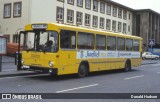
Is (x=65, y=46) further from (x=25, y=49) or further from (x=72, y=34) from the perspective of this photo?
(x=25, y=49)

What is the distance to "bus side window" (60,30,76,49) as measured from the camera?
15.5 meters

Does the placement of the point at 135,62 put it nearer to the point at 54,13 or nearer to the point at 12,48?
the point at 12,48

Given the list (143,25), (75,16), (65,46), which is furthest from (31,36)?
(143,25)

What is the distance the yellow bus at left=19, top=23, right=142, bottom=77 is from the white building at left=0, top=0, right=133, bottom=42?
74.0 feet

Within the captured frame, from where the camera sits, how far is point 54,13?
44.0m

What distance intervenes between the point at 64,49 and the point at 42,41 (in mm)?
1153

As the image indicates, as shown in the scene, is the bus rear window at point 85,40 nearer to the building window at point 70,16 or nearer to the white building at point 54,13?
the white building at point 54,13

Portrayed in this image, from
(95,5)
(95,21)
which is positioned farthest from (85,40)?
(95,5)

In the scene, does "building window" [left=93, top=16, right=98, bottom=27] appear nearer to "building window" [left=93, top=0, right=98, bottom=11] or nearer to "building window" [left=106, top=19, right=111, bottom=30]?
"building window" [left=93, top=0, right=98, bottom=11]

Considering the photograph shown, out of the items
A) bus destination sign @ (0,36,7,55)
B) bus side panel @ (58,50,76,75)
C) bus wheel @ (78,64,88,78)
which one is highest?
bus destination sign @ (0,36,7,55)

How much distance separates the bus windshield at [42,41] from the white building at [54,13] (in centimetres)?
2461

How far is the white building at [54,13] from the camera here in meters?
41.1

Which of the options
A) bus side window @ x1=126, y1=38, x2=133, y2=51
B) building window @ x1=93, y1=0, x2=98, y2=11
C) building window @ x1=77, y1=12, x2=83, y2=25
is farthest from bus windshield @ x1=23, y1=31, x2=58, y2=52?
building window @ x1=93, y1=0, x2=98, y2=11

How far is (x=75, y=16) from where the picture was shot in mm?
49406
